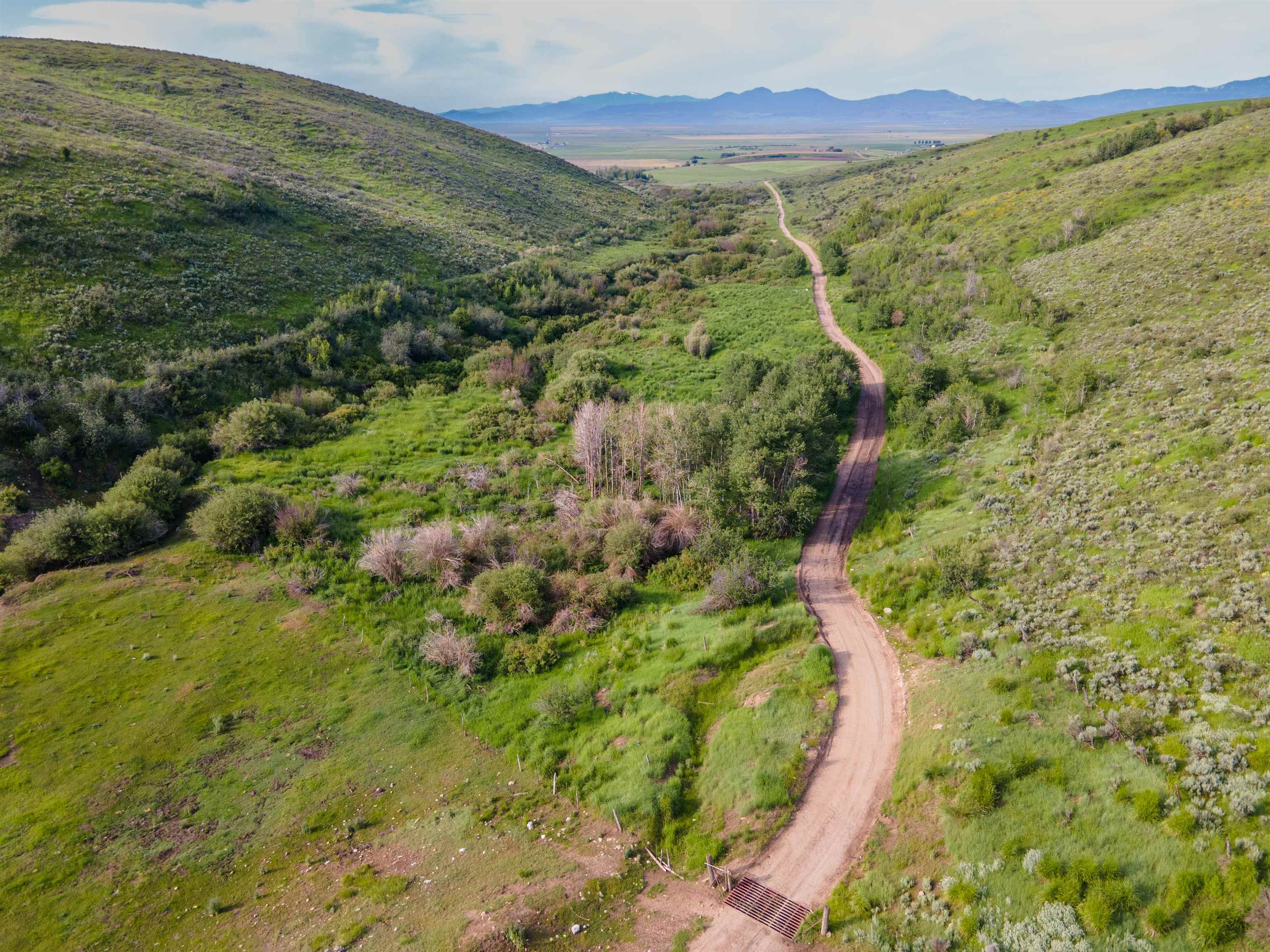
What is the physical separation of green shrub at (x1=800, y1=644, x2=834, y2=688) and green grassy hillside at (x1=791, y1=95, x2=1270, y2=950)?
264cm

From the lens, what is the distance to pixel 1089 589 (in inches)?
768

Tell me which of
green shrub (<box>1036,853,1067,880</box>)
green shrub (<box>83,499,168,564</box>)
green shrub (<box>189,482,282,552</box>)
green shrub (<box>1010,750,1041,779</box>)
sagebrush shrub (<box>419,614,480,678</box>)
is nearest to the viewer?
green shrub (<box>1036,853,1067,880</box>)

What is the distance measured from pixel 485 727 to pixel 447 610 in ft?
20.9

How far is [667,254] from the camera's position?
8631 centimetres


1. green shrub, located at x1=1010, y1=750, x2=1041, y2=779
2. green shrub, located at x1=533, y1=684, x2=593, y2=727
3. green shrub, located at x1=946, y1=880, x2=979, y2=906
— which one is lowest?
green shrub, located at x1=533, y1=684, x2=593, y2=727

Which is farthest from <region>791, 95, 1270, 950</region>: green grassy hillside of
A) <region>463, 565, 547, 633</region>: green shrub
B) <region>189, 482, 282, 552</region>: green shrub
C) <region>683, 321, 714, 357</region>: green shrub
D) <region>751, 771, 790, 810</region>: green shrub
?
<region>189, 482, 282, 552</region>: green shrub

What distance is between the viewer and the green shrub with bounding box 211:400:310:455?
33.9 metres

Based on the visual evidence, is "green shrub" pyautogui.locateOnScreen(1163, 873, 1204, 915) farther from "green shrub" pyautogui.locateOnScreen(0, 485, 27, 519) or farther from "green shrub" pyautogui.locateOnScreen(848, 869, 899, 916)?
"green shrub" pyautogui.locateOnScreen(0, 485, 27, 519)

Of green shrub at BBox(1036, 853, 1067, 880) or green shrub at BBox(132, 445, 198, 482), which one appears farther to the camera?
green shrub at BBox(132, 445, 198, 482)

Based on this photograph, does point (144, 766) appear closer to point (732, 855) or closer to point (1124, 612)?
point (732, 855)

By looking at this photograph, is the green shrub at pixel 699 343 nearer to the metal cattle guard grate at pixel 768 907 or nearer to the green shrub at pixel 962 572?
the green shrub at pixel 962 572

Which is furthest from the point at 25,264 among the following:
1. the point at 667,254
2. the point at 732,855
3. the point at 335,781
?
the point at 667,254

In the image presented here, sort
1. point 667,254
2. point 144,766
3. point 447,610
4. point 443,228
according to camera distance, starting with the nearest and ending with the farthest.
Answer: point 144,766, point 447,610, point 443,228, point 667,254

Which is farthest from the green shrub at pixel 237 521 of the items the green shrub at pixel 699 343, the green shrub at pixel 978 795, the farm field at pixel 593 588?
the green shrub at pixel 699 343
